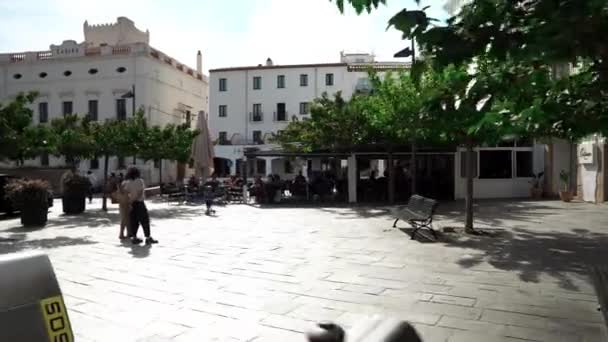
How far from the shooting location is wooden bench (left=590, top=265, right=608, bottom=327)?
3.77 meters

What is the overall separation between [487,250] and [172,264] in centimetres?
518

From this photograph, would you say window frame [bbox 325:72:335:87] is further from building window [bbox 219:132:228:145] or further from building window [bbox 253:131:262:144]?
building window [bbox 219:132:228:145]

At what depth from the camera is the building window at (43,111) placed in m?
42.5

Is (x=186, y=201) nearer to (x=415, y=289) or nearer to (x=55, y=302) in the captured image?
(x=415, y=289)

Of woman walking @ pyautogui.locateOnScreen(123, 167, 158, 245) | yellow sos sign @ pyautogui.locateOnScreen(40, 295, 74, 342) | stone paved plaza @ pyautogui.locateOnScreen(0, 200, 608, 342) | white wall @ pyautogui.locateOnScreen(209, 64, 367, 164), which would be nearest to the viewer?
yellow sos sign @ pyautogui.locateOnScreen(40, 295, 74, 342)

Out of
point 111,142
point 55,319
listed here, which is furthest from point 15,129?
point 55,319

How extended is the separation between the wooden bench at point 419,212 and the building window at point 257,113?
34.5 metres

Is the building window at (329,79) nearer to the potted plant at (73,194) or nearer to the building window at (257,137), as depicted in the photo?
the building window at (257,137)

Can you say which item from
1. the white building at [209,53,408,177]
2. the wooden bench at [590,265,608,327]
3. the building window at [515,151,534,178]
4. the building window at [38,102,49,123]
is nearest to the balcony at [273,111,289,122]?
the white building at [209,53,408,177]

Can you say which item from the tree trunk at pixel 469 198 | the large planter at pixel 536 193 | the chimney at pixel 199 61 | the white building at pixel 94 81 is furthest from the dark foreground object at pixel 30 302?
the chimney at pixel 199 61

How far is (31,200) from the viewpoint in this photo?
43.3 ft

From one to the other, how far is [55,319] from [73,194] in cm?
1500

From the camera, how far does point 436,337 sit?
14.3 ft

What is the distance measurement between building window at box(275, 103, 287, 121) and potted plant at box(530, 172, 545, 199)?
26021mm
